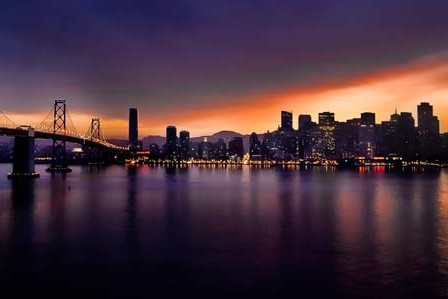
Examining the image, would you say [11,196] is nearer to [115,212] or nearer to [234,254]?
[115,212]

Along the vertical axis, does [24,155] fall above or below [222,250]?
above

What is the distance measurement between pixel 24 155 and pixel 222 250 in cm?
5897

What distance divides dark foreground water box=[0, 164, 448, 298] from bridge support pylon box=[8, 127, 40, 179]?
31472mm

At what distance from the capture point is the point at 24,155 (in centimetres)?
7275

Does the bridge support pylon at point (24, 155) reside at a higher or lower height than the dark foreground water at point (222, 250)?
higher

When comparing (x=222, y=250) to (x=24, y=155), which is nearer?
(x=222, y=250)

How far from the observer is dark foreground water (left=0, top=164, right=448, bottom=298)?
1666 cm

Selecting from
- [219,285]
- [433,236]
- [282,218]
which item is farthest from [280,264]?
[282,218]

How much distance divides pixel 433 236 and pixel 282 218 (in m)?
10.7

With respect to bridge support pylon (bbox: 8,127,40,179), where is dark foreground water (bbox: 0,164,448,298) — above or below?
below

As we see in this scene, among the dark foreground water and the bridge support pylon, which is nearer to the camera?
the dark foreground water

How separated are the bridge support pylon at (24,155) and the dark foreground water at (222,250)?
31.5 metres

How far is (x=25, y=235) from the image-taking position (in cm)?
2644

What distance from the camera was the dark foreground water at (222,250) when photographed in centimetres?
1666
